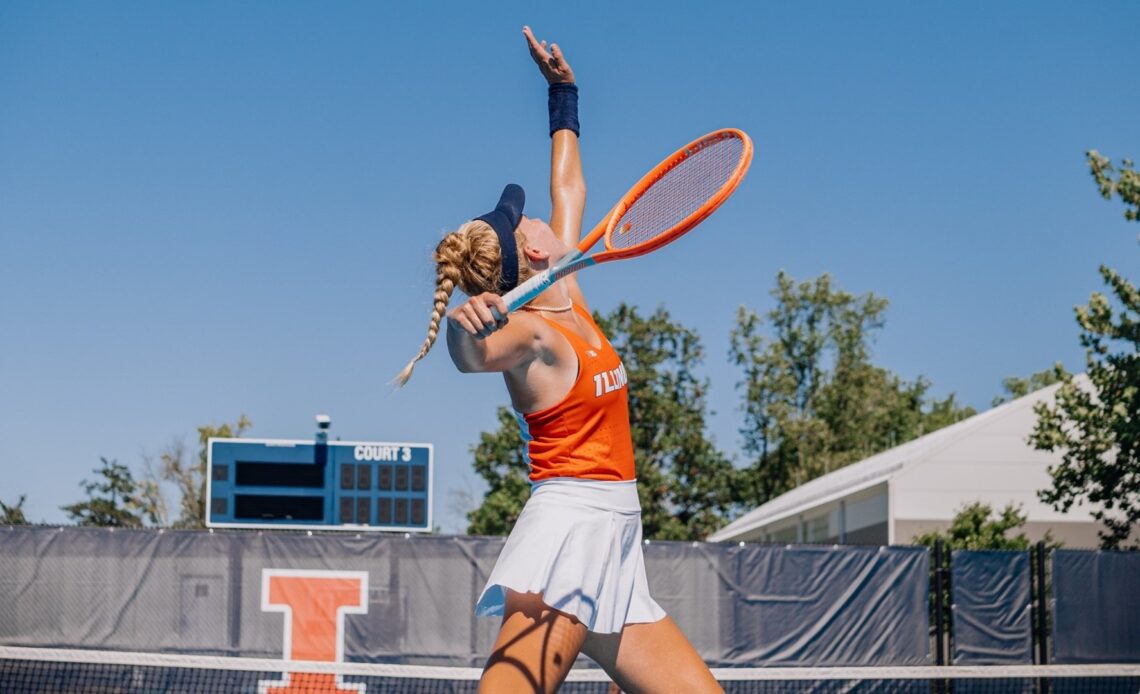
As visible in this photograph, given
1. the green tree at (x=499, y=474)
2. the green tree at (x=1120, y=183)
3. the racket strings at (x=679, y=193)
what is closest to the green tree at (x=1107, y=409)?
the green tree at (x=1120, y=183)

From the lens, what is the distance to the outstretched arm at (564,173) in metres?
4.27

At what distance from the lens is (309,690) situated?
11703 mm

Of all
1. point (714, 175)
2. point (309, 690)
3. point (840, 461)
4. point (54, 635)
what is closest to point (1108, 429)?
point (309, 690)

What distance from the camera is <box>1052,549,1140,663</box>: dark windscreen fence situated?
1369cm

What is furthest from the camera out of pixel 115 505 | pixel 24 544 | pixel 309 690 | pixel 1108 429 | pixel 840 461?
pixel 840 461

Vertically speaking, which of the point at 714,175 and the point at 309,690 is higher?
the point at 714,175

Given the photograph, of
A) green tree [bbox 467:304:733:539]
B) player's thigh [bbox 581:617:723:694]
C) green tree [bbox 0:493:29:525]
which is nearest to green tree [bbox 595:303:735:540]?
green tree [bbox 467:304:733:539]

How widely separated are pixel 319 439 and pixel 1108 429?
1047cm

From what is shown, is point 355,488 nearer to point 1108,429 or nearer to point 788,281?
point 1108,429

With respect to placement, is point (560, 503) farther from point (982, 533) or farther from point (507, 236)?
point (982, 533)

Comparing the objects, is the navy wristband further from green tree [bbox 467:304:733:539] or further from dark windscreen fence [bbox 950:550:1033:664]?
green tree [bbox 467:304:733:539]

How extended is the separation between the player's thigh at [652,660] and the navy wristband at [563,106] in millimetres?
1657

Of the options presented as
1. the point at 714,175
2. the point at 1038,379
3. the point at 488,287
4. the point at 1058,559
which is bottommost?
the point at 1058,559

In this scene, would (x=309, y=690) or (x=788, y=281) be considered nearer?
(x=309, y=690)
